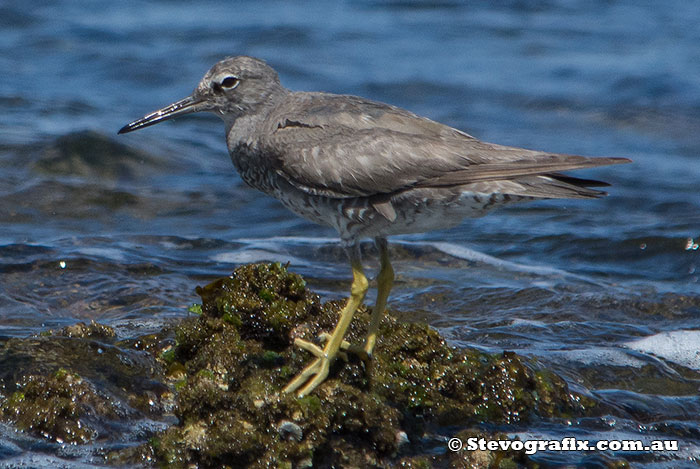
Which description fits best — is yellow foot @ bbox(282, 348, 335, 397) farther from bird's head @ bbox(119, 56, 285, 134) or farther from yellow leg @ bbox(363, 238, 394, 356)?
bird's head @ bbox(119, 56, 285, 134)

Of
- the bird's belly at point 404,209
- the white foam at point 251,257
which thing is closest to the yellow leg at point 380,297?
the bird's belly at point 404,209

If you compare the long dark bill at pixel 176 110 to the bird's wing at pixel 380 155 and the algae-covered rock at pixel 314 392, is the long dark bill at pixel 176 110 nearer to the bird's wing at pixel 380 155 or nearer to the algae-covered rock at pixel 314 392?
the bird's wing at pixel 380 155

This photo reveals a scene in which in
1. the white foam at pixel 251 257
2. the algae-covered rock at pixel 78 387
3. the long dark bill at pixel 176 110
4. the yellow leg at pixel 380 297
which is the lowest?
the white foam at pixel 251 257

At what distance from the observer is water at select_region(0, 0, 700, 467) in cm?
634

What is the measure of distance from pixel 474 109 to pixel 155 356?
27.0 feet

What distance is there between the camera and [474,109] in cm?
1255

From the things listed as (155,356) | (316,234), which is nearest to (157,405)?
(155,356)

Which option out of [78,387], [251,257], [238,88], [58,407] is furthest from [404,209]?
[251,257]

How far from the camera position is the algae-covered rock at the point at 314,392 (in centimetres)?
425

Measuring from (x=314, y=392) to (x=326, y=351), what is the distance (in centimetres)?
31

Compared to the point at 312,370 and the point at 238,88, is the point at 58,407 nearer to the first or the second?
the point at 312,370

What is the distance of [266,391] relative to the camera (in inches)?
172

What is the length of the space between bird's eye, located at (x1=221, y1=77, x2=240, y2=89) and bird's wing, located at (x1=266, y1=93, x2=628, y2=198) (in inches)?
27.2

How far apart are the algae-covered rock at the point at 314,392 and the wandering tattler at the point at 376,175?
0.59 ft
